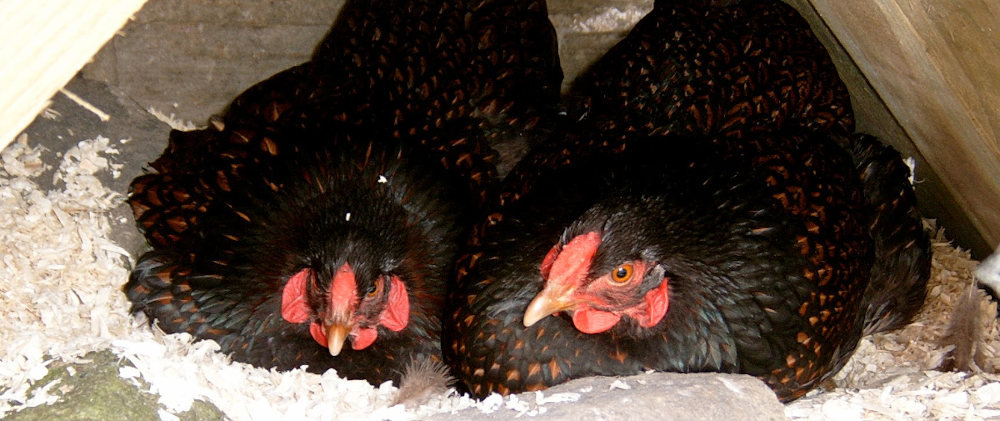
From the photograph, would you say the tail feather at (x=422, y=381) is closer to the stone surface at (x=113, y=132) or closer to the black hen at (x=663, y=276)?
the black hen at (x=663, y=276)

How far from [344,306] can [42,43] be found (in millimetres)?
1222

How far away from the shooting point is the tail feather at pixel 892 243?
275cm

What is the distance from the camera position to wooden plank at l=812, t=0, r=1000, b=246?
180cm

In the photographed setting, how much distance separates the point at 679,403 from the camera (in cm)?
187

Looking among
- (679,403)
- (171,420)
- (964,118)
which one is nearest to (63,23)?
(171,420)

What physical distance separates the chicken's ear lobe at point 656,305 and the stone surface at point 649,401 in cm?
13

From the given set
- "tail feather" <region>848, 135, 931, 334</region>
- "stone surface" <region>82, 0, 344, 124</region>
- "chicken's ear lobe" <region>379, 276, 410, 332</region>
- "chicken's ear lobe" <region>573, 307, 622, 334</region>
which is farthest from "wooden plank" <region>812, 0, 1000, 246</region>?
"stone surface" <region>82, 0, 344, 124</region>

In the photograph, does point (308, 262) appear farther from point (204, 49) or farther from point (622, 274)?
point (204, 49)

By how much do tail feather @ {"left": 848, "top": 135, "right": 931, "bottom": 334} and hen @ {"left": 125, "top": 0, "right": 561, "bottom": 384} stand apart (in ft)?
4.05

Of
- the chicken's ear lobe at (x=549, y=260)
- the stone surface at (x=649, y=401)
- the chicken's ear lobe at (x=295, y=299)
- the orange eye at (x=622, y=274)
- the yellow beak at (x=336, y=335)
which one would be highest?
the chicken's ear lobe at (x=295, y=299)

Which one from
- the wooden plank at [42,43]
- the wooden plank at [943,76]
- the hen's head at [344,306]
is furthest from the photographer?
the hen's head at [344,306]

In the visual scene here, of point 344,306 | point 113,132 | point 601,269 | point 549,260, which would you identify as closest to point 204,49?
point 113,132

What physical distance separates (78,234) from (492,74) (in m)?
1.42

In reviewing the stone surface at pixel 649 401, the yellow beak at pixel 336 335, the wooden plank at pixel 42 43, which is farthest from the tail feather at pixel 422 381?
the wooden plank at pixel 42 43
